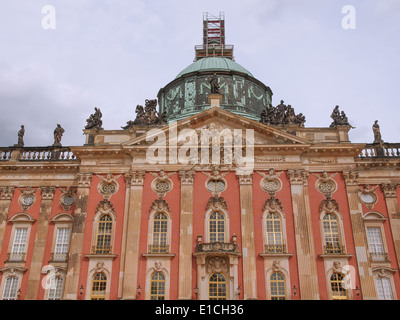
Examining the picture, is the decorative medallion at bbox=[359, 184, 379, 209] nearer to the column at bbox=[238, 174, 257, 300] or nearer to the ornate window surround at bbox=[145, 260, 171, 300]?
the column at bbox=[238, 174, 257, 300]

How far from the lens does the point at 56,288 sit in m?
28.8

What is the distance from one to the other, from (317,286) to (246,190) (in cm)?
771

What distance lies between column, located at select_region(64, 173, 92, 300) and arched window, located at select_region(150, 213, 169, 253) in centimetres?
489

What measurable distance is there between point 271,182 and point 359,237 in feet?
22.4

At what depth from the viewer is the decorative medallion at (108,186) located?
30.3 m

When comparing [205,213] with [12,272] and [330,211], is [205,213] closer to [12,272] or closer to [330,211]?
[330,211]

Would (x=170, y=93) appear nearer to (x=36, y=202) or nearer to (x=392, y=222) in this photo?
(x=36, y=202)

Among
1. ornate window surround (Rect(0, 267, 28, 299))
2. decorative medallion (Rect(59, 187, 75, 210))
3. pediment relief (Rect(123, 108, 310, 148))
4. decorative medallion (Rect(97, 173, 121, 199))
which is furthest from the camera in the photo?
decorative medallion (Rect(59, 187, 75, 210))

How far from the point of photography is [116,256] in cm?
2806

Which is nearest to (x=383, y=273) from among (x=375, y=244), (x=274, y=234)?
(x=375, y=244)

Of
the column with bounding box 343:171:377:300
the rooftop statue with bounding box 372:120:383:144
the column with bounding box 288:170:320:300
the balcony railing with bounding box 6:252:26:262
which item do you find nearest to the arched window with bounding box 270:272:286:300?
the column with bounding box 288:170:320:300

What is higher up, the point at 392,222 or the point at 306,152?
the point at 306,152

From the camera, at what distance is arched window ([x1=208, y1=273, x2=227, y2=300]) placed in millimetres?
26953
